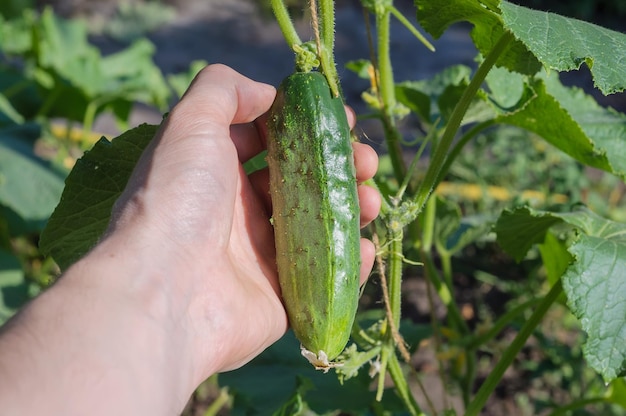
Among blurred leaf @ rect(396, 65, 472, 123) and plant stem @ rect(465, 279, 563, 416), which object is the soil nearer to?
blurred leaf @ rect(396, 65, 472, 123)

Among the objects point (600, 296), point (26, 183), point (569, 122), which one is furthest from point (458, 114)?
point (26, 183)

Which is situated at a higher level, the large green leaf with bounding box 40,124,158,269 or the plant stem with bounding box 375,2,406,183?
the plant stem with bounding box 375,2,406,183

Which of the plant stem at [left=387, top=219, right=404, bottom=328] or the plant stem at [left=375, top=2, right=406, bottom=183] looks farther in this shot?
the plant stem at [left=375, top=2, right=406, bottom=183]

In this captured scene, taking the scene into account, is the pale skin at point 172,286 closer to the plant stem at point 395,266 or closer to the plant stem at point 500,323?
the plant stem at point 395,266

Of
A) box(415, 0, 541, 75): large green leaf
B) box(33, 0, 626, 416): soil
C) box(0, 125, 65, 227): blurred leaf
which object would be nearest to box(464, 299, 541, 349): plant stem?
box(415, 0, 541, 75): large green leaf

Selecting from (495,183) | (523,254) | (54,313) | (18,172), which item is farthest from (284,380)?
(495,183)

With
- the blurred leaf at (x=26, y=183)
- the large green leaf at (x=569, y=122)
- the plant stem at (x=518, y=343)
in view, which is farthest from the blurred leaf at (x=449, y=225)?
the blurred leaf at (x=26, y=183)
